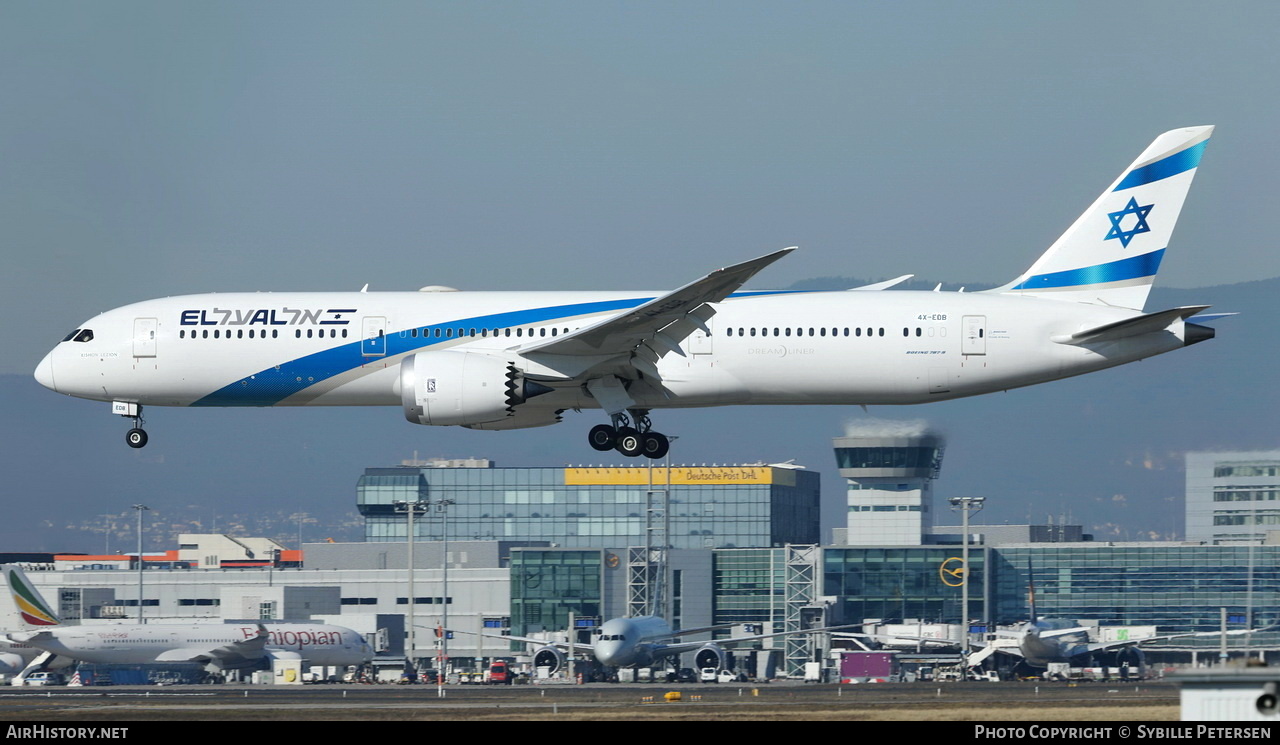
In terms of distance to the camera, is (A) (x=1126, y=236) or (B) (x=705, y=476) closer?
(A) (x=1126, y=236)

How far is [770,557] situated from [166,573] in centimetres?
3834

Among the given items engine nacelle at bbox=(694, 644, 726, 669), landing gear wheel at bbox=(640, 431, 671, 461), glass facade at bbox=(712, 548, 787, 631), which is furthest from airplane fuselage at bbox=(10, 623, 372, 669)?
glass facade at bbox=(712, 548, 787, 631)

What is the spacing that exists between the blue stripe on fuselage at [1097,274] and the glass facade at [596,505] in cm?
8257

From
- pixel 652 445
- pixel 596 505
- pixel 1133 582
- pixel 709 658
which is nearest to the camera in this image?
pixel 652 445

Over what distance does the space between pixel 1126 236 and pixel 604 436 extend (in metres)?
13.5

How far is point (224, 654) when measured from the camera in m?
62.3

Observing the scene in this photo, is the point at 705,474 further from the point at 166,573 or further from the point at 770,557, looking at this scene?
the point at 166,573

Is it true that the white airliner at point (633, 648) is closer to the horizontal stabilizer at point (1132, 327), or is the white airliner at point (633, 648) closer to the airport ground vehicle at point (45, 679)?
the airport ground vehicle at point (45, 679)

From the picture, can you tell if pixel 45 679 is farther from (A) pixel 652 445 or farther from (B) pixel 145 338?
(A) pixel 652 445

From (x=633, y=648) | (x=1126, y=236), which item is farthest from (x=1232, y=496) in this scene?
(x=1126, y=236)

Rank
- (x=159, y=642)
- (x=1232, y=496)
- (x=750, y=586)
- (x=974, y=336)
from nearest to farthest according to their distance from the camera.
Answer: (x=974, y=336) < (x=159, y=642) < (x=1232, y=496) < (x=750, y=586)

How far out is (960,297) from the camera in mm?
38094

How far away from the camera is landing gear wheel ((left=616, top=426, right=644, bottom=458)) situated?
127 feet

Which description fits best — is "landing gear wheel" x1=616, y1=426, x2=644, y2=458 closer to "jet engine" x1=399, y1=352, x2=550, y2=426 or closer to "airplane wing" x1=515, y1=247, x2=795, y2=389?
"airplane wing" x1=515, y1=247, x2=795, y2=389
